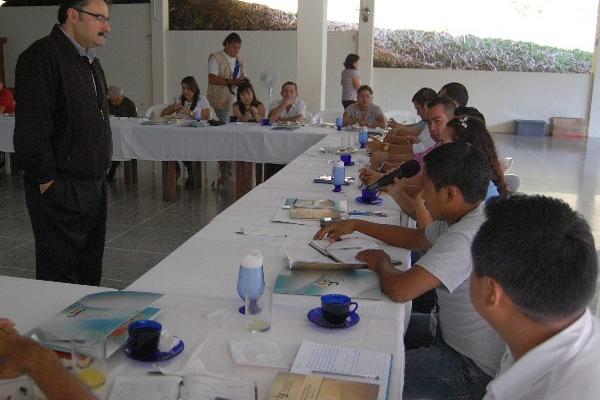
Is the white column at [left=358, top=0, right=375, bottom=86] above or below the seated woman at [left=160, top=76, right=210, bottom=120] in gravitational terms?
above

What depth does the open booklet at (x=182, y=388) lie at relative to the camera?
1.25 m

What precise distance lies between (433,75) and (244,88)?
244 inches

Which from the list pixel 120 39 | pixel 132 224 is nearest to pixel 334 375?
pixel 132 224

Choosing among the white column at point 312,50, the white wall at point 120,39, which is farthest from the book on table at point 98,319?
the white wall at point 120,39

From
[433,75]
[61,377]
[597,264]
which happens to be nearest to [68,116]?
[61,377]

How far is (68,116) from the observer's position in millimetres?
2555

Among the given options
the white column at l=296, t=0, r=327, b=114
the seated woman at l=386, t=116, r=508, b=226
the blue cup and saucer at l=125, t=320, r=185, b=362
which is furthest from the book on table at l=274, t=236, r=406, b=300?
the white column at l=296, t=0, r=327, b=114

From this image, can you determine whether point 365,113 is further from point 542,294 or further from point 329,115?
point 542,294

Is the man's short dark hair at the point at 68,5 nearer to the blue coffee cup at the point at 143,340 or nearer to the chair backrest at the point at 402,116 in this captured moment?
the blue coffee cup at the point at 143,340

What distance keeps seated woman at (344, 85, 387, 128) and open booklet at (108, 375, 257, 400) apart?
16.6 ft

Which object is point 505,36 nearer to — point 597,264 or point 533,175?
point 533,175

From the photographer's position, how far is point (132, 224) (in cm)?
497

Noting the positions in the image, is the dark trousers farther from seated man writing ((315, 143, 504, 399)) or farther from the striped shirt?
the striped shirt

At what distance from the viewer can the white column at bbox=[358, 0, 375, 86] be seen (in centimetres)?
1093
